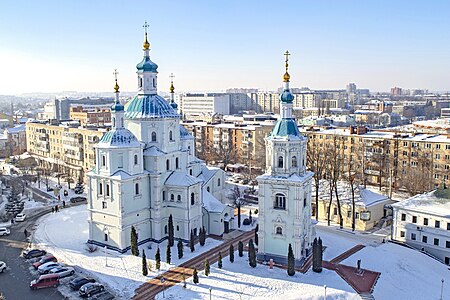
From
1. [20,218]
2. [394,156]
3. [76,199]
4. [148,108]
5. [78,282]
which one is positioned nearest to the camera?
[78,282]

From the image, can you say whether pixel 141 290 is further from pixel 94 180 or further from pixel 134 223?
pixel 94 180

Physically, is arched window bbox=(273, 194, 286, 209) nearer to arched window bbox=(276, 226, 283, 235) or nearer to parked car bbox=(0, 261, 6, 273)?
arched window bbox=(276, 226, 283, 235)

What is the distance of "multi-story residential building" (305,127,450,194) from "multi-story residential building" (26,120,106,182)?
107 feet

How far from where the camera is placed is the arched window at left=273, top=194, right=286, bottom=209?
31484 millimetres

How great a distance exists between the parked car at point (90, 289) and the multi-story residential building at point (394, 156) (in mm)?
35015

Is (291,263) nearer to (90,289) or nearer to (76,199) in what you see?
(90,289)

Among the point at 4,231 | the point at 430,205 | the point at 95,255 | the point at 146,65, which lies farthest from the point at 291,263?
the point at 4,231

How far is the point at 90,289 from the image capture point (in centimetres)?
2805

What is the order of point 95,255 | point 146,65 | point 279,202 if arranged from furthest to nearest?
point 146,65 < point 95,255 < point 279,202

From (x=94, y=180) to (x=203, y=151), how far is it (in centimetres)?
4537

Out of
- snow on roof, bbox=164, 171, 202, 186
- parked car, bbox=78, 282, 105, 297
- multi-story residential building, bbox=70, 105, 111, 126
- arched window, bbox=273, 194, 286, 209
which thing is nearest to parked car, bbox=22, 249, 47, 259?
parked car, bbox=78, 282, 105, 297

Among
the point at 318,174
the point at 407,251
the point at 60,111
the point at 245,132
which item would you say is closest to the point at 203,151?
the point at 245,132

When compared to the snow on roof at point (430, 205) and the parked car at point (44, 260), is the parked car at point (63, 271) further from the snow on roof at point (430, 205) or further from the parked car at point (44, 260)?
the snow on roof at point (430, 205)

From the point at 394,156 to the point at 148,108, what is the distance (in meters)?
37.3
